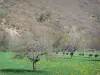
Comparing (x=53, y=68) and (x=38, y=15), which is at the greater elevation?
(x=38, y=15)

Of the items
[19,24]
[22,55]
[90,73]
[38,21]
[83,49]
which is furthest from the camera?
[38,21]

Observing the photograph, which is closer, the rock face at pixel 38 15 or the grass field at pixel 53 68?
the grass field at pixel 53 68

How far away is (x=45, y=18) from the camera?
17112cm

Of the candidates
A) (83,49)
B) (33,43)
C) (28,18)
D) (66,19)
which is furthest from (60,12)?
(33,43)

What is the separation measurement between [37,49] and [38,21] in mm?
139024

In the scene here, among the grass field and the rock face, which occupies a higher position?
the rock face

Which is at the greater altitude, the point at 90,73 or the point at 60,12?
the point at 60,12

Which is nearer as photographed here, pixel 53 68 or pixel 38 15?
pixel 53 68

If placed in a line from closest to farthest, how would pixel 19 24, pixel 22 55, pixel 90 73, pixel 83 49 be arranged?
pixel 90 73
pixel 22 55
pixel 83 49
pixel 19 24

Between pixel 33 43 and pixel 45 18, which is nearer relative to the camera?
pixel 33 43

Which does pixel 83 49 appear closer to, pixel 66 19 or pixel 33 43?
pixel 33 43

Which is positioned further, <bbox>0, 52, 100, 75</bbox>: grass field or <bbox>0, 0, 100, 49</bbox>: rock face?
<bbox>0, 0, 100, 49</bbox>: rock face

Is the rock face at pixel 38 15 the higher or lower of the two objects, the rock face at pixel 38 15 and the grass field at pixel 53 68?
the higher

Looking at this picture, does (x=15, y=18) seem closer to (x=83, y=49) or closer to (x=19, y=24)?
(x=19, y=24)
